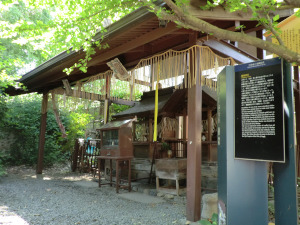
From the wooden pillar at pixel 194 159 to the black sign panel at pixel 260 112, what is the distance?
68.3 inches

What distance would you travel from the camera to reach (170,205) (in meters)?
5.50

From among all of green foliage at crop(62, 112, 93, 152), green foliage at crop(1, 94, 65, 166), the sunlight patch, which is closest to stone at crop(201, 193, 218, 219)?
the sunlight patch

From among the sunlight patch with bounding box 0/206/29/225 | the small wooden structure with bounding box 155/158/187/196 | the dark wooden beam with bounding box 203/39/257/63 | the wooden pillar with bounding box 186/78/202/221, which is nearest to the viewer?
the sunlight patch with bounding box 0/206/29/225

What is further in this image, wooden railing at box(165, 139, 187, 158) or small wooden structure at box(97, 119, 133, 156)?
wooden railing at box(165, 139, 187, 158)

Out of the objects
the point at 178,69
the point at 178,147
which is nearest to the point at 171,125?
the point at 178,147

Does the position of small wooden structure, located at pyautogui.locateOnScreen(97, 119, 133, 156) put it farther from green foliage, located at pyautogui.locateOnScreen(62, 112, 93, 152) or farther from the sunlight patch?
green foliage, located at pyautogui.locateOnScreen(62, 112, 93, 152)

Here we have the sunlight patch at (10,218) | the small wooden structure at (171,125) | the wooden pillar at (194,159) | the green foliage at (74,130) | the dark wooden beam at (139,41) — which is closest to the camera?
the sunlight patch at (10,218)

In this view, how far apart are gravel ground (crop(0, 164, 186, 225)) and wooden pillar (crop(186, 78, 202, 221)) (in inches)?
11.5

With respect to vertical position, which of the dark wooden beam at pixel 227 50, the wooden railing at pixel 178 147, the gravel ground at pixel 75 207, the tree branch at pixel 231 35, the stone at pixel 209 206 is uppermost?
the dark wooden beam at pixel 227 50

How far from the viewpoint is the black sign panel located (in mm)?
2451

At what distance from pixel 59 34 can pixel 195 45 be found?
275cm

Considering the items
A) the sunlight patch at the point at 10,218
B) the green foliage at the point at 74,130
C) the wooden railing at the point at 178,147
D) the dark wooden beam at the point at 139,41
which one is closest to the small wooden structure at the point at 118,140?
the dark wooden beam at the point at 139,41

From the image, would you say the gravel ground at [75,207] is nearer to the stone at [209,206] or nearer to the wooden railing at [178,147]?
the stone at [209,206]

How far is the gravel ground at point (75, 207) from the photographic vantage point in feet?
14.4
